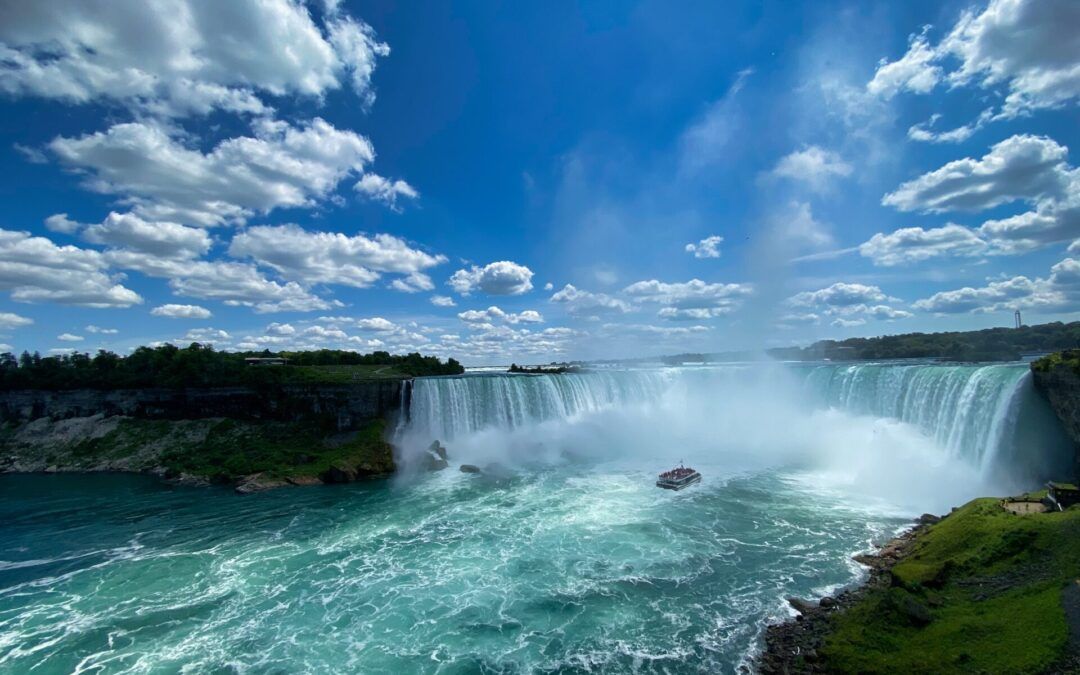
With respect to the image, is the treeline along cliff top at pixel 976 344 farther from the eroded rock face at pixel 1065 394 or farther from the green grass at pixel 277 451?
the green grass at pixel 277 451

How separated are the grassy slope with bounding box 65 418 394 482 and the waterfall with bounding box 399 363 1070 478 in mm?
4220

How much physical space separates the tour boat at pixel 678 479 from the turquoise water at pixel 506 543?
0.64 m

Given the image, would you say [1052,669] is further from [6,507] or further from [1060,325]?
Result: [1060,325]

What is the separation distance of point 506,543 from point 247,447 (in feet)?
85.9

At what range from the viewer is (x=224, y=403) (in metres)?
39.5

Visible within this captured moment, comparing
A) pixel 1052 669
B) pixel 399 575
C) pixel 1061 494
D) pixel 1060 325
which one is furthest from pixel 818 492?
pixel 1060 325

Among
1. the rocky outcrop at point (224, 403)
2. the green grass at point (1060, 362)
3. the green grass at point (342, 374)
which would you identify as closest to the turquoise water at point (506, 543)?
the green grass at point (1060, 362)

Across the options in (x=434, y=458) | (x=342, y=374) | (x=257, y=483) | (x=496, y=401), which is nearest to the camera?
(x=257, y=483)

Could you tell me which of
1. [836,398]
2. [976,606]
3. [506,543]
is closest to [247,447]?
[506,543]

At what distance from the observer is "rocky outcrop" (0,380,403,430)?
120ft

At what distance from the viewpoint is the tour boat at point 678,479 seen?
82.7ft

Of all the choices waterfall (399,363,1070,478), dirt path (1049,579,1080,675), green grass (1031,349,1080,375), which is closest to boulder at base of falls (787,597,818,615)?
dirt path (1049,579,1080,675)

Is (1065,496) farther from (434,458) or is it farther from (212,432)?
(212,432)

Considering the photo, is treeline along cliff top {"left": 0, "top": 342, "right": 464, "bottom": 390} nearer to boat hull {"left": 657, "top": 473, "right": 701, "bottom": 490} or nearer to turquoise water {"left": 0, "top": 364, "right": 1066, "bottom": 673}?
turquoise water {"left": 0, "top": 364, "right": 1066, "bottom": 673}
